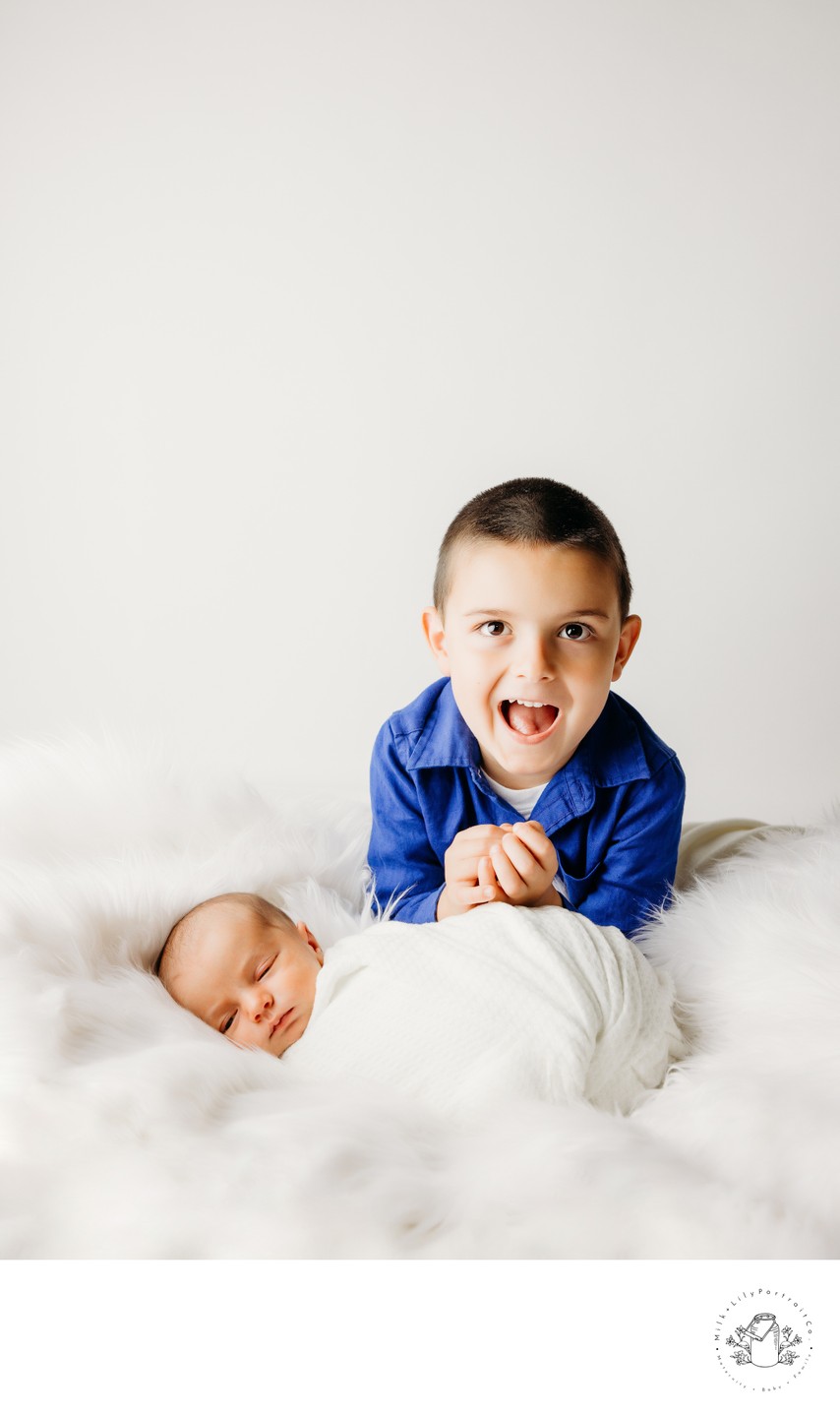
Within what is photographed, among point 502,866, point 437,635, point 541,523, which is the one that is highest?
point 541,523

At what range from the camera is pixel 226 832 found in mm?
1281

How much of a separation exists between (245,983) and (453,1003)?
0.20m

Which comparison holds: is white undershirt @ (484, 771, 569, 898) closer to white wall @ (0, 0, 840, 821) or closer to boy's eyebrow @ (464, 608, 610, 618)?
boy's eyebrow @ (464, 608, 610, 618)

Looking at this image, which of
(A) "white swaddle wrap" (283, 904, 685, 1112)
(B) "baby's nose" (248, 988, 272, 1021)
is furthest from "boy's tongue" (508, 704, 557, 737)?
(B) "baby's nose" (248, 988, 272, 1021)

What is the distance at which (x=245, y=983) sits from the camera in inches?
40.0

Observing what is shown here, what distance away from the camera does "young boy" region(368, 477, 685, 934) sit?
107 cm

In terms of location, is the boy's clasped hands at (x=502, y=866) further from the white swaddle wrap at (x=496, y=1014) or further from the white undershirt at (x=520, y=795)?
the white undershirt at (x=520, y=795)

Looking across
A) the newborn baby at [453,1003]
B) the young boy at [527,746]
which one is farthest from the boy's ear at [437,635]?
the newborn baby at [453,1003]

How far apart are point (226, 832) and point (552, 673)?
42 centimetres
